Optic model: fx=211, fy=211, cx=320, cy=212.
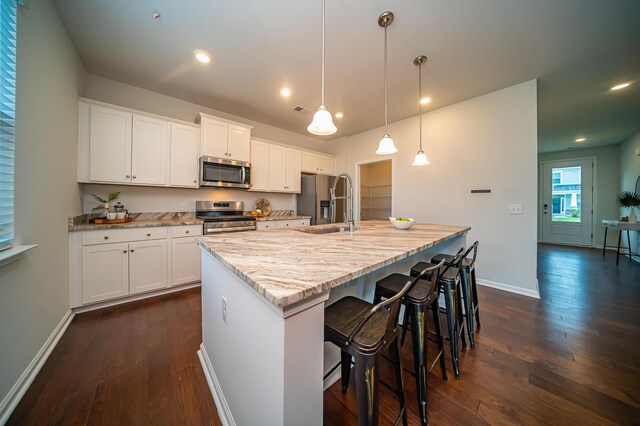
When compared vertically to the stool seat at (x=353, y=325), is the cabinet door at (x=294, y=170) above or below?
above

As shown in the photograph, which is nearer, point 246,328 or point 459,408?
point 246,328

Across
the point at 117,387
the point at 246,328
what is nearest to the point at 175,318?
the point at 117,387

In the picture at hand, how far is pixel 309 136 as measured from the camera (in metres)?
4.90

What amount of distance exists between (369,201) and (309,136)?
7.78 feet

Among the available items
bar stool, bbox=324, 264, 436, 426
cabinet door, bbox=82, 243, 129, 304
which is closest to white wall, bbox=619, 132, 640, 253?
bar stool, bbox=324, 264, 436, 426

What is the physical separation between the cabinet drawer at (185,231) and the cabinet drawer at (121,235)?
0.08 meters

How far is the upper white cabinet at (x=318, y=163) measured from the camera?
443cm

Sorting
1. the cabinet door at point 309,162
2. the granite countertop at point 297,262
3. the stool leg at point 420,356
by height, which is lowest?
the stool leg at point 420,356

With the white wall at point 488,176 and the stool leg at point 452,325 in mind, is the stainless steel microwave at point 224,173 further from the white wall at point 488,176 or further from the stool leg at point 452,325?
the stool leg at point 452,325

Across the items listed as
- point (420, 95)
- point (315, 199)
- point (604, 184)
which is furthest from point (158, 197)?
point (604, 184)

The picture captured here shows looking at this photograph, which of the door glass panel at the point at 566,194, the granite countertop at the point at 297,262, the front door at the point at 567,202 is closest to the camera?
the granite countertop at the point at 297,262

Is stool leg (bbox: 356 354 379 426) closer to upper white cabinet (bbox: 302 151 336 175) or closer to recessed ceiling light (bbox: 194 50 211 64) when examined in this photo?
recessed ceiling light (bbox: 194 50 211 64)

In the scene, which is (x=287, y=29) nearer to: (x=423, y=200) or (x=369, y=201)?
(x=423, y=200)

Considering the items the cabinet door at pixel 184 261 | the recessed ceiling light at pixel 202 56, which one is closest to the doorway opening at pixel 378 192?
the cabinet door at pixel 184 261
